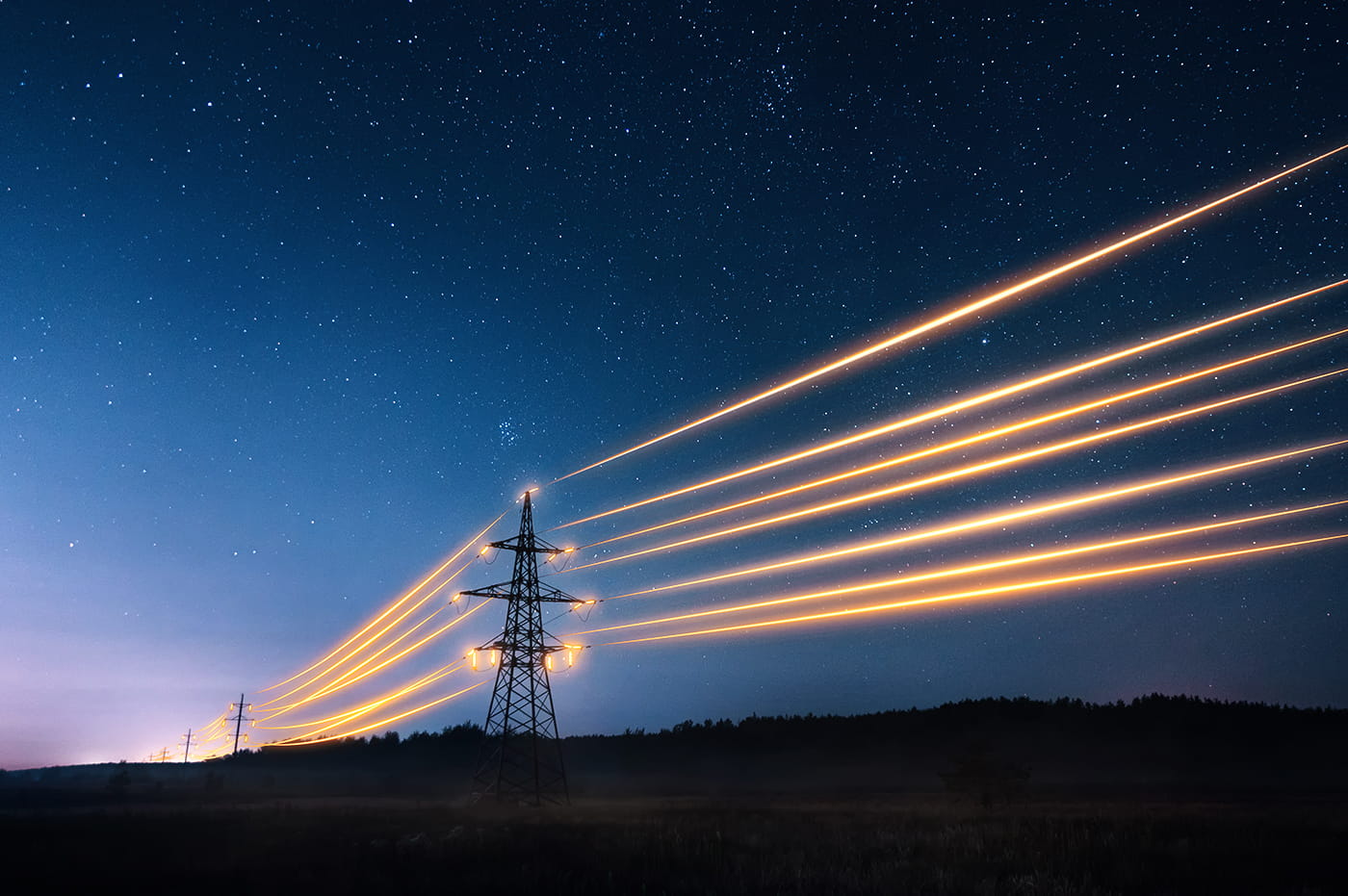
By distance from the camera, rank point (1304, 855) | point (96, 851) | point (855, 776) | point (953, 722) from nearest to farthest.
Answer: point (1304, 855) → point (96, 851) → point (855, 776) → point (953, 722)

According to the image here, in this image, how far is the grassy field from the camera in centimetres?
1177

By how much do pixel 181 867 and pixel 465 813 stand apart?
617 inches

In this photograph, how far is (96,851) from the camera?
1836cm

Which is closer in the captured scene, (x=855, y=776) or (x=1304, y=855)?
(x=1304, y=855)

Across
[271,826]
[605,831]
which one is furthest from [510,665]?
[605,831]

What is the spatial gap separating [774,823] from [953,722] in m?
79.3

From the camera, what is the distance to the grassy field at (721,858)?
464 inches

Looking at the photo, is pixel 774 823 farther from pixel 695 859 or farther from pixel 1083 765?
pixel 1083 765

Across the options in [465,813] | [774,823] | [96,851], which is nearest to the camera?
[96,851]

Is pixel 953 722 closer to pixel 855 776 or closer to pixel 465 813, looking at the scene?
pixel 855 776

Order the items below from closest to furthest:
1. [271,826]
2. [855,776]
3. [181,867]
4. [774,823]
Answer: [181,867] < [774,823] < [271,826] < [855,776]

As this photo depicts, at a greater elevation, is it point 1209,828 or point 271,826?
point 271,826

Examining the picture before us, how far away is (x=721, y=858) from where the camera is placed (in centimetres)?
1464

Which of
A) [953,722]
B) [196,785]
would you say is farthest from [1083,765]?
[196,785]
